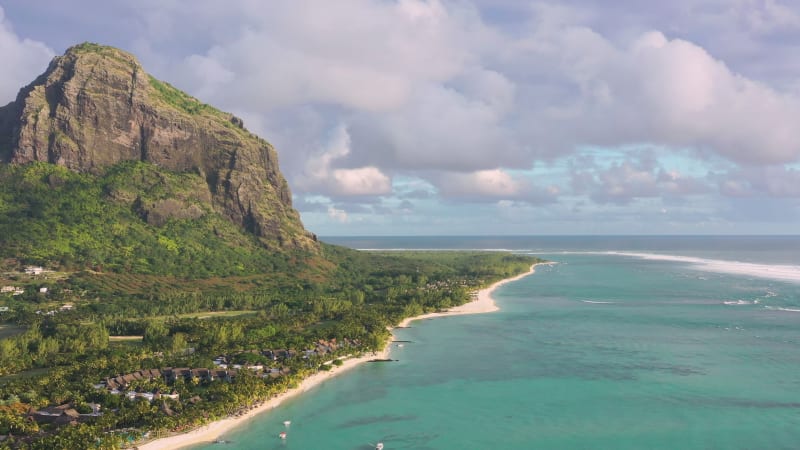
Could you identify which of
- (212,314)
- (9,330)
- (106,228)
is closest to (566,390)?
(212,314)

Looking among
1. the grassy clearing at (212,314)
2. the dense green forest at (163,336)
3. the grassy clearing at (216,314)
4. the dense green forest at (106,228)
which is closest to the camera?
the dense green forest at (163,336)

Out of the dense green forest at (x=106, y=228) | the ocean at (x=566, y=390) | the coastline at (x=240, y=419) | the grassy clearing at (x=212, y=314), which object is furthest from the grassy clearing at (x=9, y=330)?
the ocean at (x=566, y=390)

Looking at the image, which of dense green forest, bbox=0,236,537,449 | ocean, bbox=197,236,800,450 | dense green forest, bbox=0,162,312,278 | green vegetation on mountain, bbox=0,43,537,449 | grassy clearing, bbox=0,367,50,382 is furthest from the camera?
dense green forest, bbox=0,162,312,278

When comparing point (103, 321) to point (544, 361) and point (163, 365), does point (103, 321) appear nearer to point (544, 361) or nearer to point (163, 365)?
point (163, 365)

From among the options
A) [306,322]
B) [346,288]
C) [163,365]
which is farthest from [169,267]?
[163,365]

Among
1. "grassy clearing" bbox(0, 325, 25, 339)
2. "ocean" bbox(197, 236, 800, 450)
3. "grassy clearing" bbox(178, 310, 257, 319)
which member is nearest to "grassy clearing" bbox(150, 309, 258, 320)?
"grassy clearing" bbox(178, 310, 257, 319)

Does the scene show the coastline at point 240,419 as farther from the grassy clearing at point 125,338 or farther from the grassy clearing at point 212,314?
the grassy clearing at point 212,314

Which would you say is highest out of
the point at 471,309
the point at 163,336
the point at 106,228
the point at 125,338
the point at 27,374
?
the point at 106,228

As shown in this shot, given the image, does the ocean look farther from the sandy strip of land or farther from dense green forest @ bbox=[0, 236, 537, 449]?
dense green forest @ bbox=[0, 236, 537, 449]

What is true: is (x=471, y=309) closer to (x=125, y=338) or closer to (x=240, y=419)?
(x=125, y=338)
